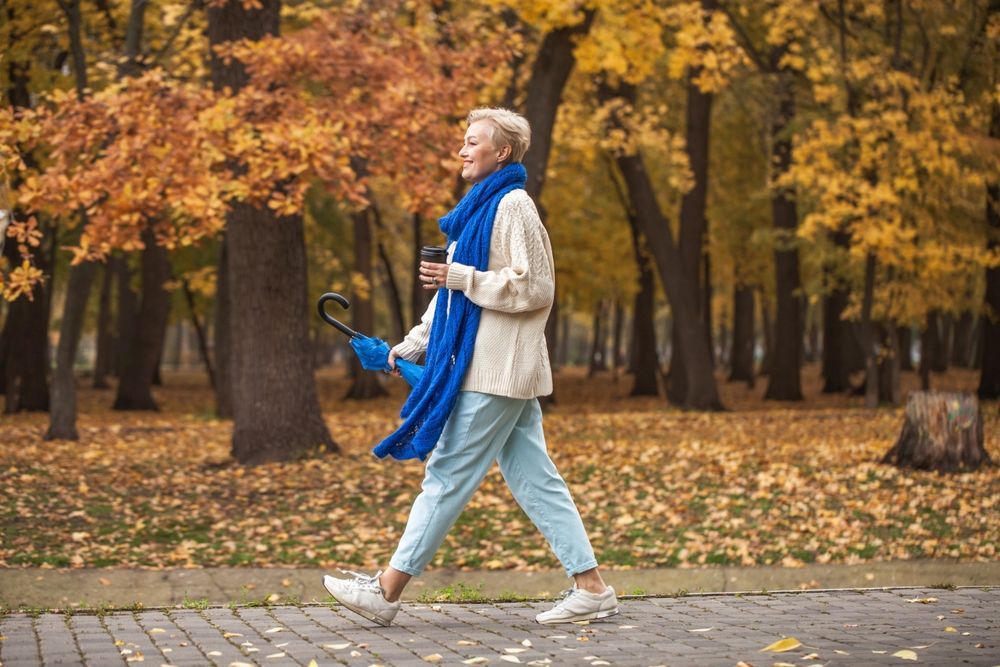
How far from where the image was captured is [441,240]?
91.3ft

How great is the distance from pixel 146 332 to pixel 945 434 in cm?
1591

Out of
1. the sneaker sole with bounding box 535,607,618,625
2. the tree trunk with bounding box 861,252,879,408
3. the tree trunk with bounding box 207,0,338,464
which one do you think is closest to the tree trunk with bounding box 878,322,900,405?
the tree trunk with bounding box 861,252,879,408

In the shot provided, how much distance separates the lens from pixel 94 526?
9.30 metres

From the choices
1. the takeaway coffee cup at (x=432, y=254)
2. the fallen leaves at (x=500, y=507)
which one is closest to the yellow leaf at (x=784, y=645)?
the takeaway coffee cup at (x=432, y=254)

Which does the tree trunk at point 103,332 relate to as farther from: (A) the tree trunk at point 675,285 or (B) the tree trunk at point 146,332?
(A) the tree trunk at point 675,285

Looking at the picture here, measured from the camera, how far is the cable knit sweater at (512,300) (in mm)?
5207

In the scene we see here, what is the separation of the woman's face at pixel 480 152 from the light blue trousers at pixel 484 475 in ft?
3.17

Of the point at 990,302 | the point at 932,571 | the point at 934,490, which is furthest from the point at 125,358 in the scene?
the point at 932,571

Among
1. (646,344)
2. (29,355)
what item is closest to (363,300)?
(646,344)

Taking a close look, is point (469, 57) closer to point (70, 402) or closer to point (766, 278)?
point (70, 402)

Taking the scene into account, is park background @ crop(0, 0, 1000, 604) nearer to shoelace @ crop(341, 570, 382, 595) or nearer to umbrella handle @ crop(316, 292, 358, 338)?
shoelace @ crop(341, 570, 382, 595)

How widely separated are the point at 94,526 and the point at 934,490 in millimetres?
6721

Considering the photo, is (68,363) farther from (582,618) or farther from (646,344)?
(646,344)

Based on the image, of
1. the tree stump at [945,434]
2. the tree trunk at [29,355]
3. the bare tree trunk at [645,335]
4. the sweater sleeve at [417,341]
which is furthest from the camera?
the bare tree trunk at [645,335]
